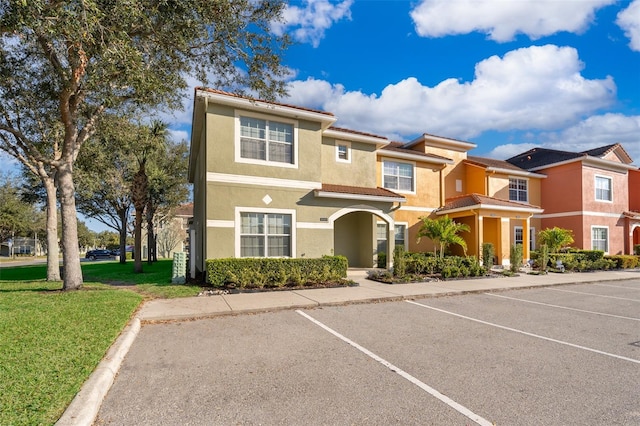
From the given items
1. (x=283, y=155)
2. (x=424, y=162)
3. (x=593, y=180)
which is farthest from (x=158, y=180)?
(x=593, y=180)

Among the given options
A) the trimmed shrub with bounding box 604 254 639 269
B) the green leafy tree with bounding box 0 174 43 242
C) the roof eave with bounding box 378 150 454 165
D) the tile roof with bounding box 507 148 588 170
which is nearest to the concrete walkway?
the trimmed shrub with bounding box 604 254 639 269

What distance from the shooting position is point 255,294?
11023 mm

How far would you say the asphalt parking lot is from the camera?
3.76 meters

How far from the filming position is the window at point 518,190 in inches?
937

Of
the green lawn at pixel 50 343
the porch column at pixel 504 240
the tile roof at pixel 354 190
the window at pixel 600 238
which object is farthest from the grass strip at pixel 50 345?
the window at pixel 600 238

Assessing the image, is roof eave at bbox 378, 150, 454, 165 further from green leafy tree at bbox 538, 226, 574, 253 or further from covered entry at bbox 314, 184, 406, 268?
green leafy tree at bbox 538, 226, 574, 253

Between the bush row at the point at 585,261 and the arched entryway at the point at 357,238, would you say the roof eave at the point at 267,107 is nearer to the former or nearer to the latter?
the arched entryway at the point at 357,238

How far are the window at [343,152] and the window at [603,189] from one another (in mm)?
19030

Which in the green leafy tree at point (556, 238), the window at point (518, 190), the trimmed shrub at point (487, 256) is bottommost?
the trimmed shrub at point (487, 256)

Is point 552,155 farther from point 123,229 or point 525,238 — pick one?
point 123,229

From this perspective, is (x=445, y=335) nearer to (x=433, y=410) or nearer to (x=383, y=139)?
(x=433, y=410)

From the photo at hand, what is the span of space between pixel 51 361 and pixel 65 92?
331 inches

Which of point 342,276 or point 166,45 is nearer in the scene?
point 166,45

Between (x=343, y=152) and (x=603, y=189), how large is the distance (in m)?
20.2
